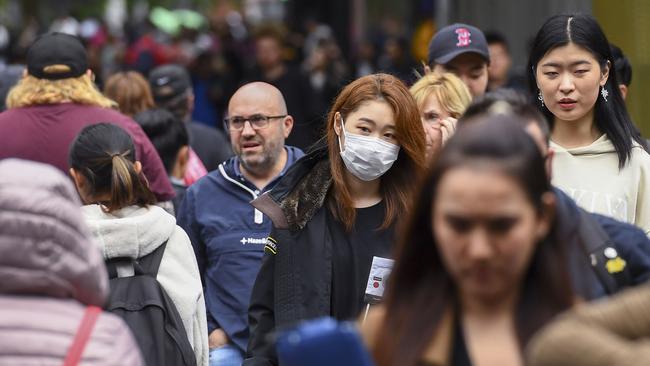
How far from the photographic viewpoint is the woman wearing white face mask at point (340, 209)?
579 cm

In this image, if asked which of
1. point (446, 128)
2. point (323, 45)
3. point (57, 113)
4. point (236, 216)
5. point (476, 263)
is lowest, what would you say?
point (323, 45)

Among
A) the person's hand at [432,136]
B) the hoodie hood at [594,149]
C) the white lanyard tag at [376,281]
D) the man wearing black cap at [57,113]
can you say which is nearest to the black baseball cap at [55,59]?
the man wearing black cap at [57,113]

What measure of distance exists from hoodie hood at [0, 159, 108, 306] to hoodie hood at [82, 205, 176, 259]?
2231 mm

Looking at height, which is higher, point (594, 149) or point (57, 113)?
point (594, 149)

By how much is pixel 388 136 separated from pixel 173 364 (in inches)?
53.3

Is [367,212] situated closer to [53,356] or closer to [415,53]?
[53,356]

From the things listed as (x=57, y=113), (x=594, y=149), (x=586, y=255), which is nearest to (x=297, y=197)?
(x=594, y=149)

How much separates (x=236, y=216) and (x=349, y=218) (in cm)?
155

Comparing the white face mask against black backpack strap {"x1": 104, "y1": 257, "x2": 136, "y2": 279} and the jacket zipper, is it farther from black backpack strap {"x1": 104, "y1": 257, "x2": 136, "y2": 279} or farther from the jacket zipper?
the jacket zipper

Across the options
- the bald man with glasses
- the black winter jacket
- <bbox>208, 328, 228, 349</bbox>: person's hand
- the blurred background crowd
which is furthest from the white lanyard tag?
the blurred background crowd

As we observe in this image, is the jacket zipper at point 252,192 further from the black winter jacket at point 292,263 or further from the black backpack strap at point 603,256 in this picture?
the black backpack strap at point 603,256

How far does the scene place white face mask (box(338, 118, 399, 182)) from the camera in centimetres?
588

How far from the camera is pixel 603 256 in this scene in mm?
4258

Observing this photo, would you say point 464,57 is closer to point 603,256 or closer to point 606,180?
point 606,180
